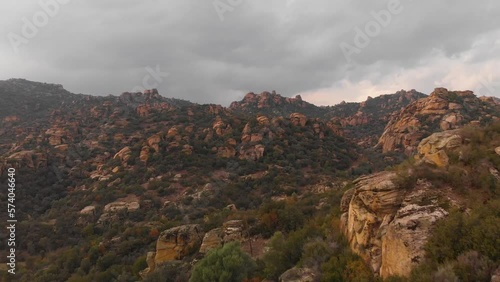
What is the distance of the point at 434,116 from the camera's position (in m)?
72.2

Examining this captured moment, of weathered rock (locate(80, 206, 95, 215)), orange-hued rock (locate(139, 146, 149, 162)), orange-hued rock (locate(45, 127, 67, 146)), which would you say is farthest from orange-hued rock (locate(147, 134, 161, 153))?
orange-hued rock (locate(45, 127, 67, 146))

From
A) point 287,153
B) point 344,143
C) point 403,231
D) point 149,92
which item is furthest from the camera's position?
point 149,92

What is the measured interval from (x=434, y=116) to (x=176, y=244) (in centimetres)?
6713

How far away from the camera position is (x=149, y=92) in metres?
144

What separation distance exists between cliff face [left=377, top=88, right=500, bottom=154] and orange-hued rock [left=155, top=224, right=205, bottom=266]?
53.1 m

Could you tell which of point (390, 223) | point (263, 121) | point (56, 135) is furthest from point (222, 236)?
point (56, 135)

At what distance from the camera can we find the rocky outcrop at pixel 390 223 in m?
10.4

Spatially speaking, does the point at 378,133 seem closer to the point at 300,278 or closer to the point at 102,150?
the point at 102,150

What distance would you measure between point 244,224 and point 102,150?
56166 millimetres

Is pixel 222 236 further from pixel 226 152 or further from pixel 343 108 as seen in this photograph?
pixel 343 108

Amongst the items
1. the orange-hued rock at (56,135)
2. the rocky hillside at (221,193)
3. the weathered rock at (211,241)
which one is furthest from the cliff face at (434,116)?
the orange-hued rock at (56,135)

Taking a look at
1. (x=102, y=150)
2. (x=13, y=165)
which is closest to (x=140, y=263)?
(x=13, y=165)

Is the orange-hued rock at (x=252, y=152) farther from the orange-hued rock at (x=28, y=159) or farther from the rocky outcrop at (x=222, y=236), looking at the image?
the orange-hued rock at (x=28, y=159)

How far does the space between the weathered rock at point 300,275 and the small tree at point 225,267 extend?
3.62 m
